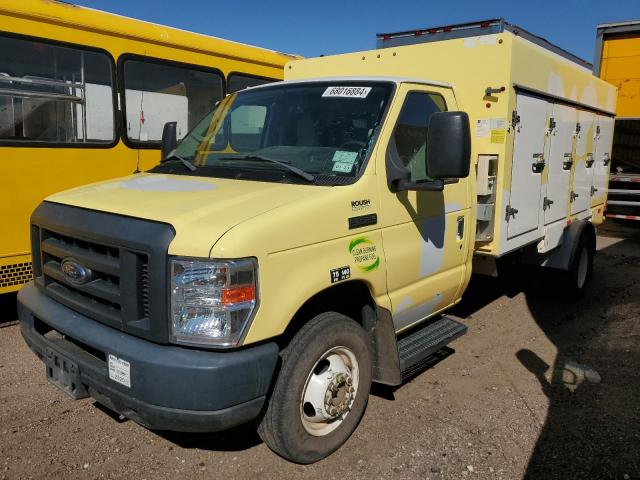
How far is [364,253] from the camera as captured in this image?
3119mm

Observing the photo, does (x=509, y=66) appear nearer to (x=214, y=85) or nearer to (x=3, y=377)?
(x=214, y=85)

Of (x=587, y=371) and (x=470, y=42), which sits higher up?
(x=470, y=42)

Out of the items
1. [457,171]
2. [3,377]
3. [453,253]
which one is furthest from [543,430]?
[3,377]

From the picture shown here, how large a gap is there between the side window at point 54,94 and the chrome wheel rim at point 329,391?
378 cm

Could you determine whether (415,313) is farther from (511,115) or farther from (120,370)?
(120,370)

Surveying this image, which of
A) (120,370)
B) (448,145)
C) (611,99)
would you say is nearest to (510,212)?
(448,145)

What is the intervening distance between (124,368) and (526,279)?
6.09 m

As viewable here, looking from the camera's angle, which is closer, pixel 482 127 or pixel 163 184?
pixel 163 184

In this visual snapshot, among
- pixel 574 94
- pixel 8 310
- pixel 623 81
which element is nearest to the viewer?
pixel 8 310

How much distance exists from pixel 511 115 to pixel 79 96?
4.13m

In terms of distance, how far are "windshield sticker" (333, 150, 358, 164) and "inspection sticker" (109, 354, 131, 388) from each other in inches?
64.1

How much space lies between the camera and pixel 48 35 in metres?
5.12

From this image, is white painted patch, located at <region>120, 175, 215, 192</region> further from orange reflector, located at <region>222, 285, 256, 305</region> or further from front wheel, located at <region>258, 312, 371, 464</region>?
front wheel, located at <region>258, 312, 371, 464</region>

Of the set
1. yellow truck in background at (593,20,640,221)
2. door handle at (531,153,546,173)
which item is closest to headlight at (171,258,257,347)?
door handle at (531,153,546,173)
